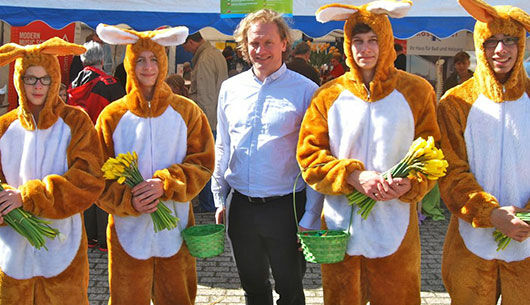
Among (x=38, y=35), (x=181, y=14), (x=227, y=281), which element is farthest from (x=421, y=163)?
(x=38, y=35)

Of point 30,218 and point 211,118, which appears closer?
point 30,218

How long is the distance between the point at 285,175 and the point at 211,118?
4.32 m

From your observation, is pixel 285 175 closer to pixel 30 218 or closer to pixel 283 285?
pixel 283 285

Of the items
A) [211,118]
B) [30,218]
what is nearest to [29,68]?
[30,218]

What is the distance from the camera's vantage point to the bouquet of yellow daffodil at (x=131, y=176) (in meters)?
3.19

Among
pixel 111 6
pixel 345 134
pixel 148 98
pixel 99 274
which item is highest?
pixel 111 6

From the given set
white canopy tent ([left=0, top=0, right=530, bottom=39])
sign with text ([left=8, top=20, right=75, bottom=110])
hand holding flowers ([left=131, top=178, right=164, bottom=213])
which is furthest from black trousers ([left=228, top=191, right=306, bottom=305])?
sign with text ([left=8, top=20, right=75, bottom=110])

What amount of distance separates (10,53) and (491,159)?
9.10 ft

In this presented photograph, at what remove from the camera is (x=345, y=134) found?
3.20 metres

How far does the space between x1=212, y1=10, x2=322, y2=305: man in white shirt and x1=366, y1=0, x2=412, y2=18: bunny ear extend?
0.66 metres

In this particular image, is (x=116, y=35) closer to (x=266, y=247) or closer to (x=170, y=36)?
(x=170, y=36)

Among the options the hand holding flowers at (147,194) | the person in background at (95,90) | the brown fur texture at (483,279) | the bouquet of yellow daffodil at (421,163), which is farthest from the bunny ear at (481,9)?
the person in background at (95,90)

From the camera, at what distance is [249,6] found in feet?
20.1


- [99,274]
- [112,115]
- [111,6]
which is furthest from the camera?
[111,6]
